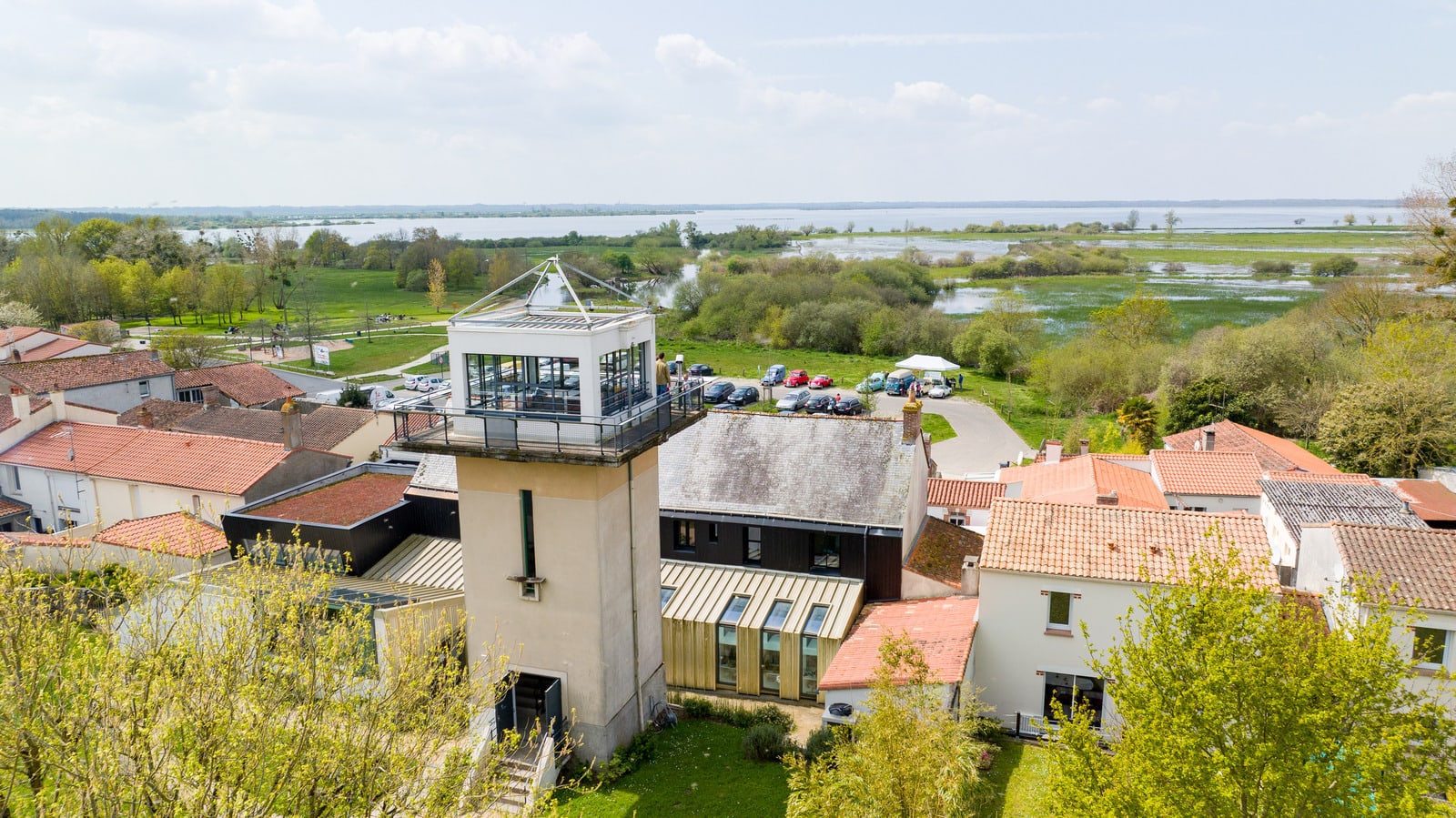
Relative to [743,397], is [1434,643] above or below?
above

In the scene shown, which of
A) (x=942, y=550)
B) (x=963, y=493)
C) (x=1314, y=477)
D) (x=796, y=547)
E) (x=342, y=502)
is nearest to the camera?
(x=796, y=547)

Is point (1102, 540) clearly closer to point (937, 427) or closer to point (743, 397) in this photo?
point (937, 427)

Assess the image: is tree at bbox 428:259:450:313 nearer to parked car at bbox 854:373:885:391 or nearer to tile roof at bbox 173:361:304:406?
tile roof at bbox 173:361:304:406

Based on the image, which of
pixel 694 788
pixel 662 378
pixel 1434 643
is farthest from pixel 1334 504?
pixel 694 788

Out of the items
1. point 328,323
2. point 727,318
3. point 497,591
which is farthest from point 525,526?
point 328,323

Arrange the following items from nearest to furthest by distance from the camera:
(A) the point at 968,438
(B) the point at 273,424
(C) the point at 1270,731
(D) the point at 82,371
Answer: (C) the point at 1270,731
(B) the point at 273,424
(D) the point at 82,371
(A) the point at 968,438

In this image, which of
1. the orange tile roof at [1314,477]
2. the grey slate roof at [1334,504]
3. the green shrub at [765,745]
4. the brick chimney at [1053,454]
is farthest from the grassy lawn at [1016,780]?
the brick chimney at [1053,454]

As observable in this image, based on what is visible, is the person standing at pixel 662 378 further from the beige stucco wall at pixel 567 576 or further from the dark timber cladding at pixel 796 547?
the dark timber cladding at pixel 796 547

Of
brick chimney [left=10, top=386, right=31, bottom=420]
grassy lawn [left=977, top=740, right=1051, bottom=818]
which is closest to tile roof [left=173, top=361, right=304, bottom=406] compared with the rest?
brick chimney [left=10, top=386, right=31, bottom=420]

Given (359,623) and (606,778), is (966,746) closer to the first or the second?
(606,778)
